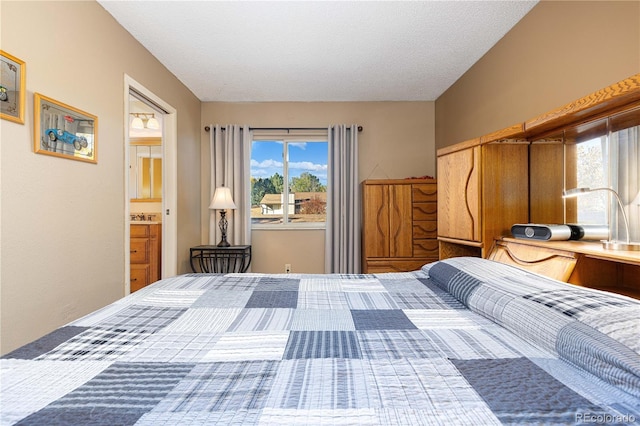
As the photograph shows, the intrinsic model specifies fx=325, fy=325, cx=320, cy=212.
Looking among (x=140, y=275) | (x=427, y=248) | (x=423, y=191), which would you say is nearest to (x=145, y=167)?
(x=140, y=275)

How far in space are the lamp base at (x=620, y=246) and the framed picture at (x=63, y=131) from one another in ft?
→ 9.22

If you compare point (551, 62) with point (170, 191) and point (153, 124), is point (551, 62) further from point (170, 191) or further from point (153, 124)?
point (153, 124)

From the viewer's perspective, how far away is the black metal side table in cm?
378

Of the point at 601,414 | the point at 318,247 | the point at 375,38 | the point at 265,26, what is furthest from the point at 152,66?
the point at 601,414

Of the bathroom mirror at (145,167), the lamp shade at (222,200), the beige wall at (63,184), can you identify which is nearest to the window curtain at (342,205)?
the lamp shade at (222,200)

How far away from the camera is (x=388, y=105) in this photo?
4.18 m

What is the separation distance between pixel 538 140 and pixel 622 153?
645mm

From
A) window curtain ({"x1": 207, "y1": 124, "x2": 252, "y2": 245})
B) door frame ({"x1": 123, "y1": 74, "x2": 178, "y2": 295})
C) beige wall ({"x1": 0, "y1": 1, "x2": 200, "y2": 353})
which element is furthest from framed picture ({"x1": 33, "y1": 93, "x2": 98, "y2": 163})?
window curtain ({"x1": 207, "y1": 124, "x2": 252, "y2": 245})

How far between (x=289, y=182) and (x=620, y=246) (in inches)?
138

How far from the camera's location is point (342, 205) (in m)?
4.09

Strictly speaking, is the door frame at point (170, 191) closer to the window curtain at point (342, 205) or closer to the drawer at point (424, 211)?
the window curtain at point (342, 205)

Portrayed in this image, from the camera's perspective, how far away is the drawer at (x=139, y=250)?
12.8ft

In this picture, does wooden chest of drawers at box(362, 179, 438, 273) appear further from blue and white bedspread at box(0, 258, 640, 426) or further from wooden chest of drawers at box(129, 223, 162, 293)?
wooden chest of drawers at box(129, 223, 162, 293)

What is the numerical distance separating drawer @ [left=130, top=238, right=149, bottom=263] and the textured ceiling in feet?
6.29
